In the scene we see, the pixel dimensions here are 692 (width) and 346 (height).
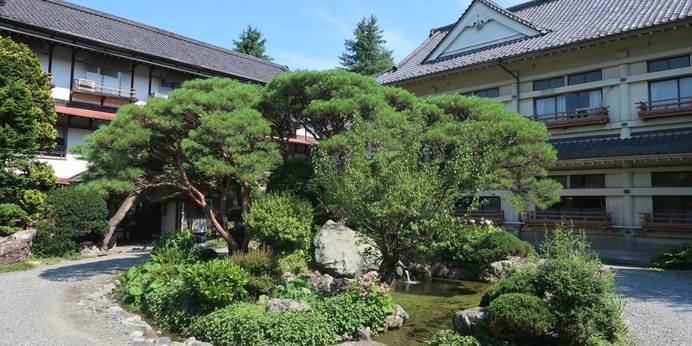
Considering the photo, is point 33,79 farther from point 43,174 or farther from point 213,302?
point 213,302

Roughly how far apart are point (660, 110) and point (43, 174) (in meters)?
23.0

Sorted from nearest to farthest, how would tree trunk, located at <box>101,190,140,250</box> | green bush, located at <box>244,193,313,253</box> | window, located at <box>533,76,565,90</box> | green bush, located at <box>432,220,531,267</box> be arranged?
green bush, located at <box>244,193,313,253</box>, green bush, located at <box>432,220,531,267</box>, tree trunk, located at <box>101,190,140,250</box>, window, located at <box>533,76,565,90</box>

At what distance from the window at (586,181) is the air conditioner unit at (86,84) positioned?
22.5 meters

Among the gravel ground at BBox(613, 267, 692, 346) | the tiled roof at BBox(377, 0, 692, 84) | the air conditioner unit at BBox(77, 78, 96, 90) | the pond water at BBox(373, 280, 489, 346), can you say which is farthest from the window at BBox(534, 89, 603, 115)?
the air conditioner unit at BBox(77, 78, 96, 90)

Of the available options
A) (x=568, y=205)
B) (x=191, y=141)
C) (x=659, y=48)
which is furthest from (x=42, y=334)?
(x=659, y=48)

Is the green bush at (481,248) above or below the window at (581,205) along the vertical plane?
below

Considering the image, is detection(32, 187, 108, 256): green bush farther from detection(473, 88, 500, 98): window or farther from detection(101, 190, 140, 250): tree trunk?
detection(473, 88, 500, 98): window

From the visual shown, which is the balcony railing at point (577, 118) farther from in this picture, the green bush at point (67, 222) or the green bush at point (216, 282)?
the green bush at point (67, 222)

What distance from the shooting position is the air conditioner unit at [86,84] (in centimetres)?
2098

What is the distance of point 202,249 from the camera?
1345cm

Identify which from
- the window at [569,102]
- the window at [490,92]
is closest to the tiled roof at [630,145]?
the window at [569,102]

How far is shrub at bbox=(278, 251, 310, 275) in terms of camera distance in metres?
12.0

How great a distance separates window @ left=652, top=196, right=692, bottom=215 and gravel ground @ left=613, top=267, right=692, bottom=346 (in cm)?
365

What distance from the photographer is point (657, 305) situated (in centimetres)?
912
